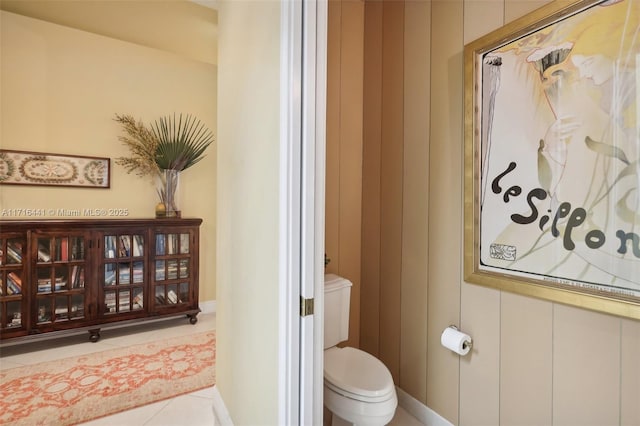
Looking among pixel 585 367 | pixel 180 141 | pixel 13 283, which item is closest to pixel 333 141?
pixel 585 367

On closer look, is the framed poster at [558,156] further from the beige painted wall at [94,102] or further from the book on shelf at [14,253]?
the book on shelf at [14,253]

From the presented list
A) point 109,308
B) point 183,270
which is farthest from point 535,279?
point 109,308

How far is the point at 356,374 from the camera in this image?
56.2 inches

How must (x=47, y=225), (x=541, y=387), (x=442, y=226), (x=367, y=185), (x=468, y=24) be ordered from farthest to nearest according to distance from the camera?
(x=47, y=225) → (x=367, y=185) → (x=442, y=226) → (x=468, y=24) → (x=541, y=387)

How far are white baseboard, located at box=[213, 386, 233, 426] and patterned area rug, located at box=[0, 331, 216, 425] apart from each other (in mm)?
392

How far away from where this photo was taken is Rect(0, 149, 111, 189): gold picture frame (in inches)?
102

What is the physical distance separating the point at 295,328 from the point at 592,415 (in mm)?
1143

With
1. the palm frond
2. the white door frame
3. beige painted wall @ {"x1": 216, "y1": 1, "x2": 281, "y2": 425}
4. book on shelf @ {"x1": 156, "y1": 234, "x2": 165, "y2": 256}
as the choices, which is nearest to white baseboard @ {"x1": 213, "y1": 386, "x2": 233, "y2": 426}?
beige painted wall @ {"x1": 216, "y1": 1, "x2": 281, "y2": 425}

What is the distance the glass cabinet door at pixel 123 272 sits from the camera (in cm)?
262

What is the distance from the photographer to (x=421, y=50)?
167 centimetres

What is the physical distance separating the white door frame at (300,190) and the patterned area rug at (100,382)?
1.48m

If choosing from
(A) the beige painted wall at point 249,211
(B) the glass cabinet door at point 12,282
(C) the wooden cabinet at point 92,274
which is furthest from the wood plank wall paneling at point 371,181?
(B) the glass cabinet door at point 12,282

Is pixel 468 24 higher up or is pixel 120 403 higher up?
pixel 468 24

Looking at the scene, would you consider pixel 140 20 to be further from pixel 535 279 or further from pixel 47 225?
pixel 535 279
